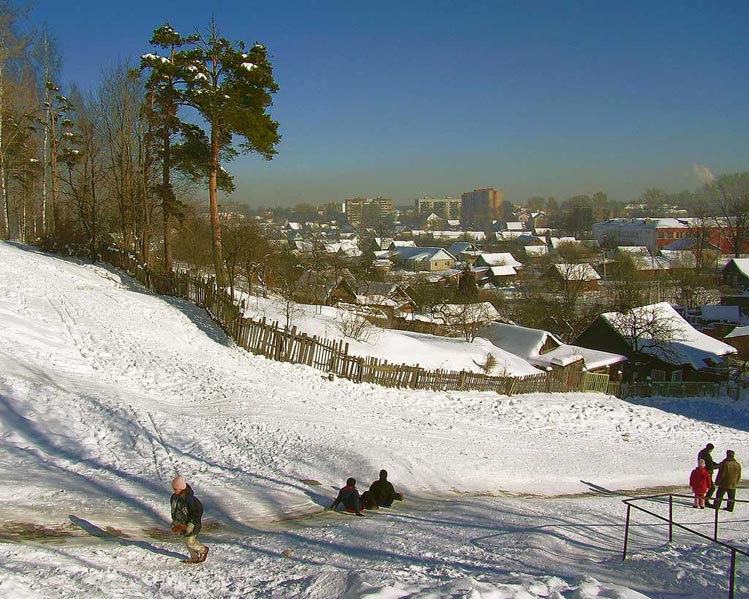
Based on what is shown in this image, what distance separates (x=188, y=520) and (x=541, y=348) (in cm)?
2685

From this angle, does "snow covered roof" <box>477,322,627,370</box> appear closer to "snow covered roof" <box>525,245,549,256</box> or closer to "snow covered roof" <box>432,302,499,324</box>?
"snow covered roof" <box>432,302,499,324</box>

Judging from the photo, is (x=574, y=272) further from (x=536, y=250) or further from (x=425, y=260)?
(x=536, y=250)

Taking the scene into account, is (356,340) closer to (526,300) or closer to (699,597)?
(699,597)

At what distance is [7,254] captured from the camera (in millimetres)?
21031

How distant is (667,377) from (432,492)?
88.7 ft

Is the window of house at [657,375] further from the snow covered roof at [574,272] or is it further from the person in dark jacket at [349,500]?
the person in dark jacket at [349,500]

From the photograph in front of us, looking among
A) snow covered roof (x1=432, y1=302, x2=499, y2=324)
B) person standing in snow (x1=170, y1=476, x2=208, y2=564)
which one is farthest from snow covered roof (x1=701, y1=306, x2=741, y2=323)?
person standing in snow (x1=170, y1=476, x2=208, y2=564)

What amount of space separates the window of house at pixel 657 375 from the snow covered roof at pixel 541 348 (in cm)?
269

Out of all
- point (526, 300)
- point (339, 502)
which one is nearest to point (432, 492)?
point (339, 502)

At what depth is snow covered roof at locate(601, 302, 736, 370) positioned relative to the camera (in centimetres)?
3294

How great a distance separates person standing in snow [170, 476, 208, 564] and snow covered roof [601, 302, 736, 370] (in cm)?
3177

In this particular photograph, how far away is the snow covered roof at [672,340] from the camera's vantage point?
32.9 m

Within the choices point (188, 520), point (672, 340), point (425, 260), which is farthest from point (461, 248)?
point (188, 520)

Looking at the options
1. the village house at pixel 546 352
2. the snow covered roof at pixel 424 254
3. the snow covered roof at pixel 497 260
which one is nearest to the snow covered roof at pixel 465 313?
the village house at pixel 546 352
